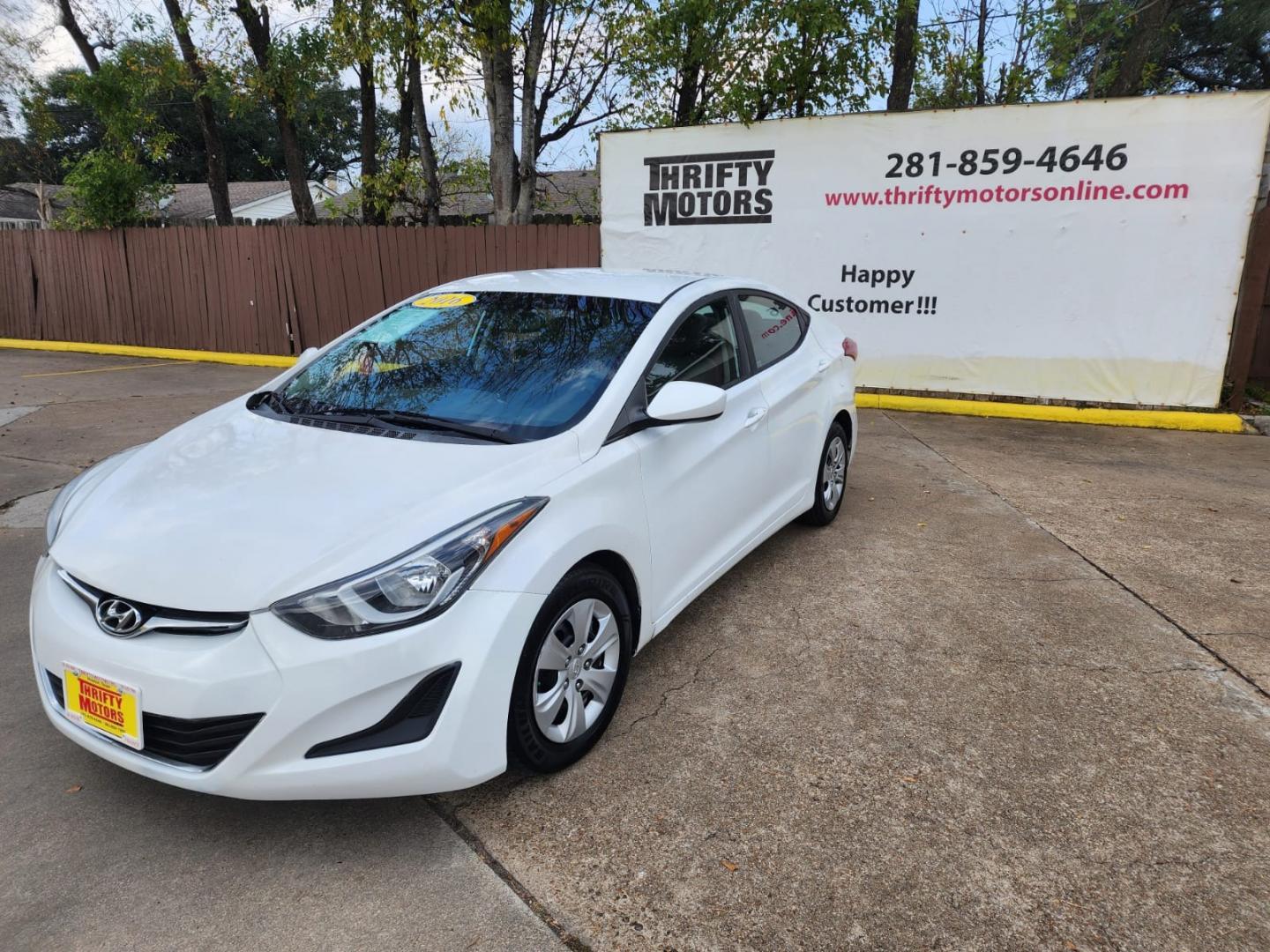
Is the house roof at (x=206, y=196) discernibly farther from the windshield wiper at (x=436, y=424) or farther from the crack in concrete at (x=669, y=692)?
the crack in concrete at (x=669, y=692)

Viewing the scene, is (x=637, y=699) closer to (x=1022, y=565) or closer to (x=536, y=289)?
(x=536, y=289)

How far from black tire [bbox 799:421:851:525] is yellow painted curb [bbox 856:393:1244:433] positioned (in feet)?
13.1

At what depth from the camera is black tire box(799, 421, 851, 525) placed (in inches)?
190

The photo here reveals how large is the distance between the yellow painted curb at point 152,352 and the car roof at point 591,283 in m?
8.82

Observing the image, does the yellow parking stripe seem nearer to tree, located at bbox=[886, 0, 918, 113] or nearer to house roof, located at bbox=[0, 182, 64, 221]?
tree, located at bbox=[886, 0, 918, 113]

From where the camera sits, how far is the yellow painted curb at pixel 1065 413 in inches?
313

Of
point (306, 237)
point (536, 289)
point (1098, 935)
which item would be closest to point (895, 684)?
point (1098, 935)

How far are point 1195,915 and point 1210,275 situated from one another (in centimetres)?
758

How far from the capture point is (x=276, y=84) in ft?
48.4

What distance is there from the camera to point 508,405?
3100 mm

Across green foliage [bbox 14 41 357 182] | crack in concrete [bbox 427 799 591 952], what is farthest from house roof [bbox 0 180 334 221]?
crack in concrete [bbox 427 799 591 952]

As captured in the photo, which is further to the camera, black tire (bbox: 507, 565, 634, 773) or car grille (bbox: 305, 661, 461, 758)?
black tire (bbox: 507, 565, 634, 773)

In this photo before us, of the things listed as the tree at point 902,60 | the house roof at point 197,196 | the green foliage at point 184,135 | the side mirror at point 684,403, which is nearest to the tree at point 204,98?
the green foliage at point 184,135

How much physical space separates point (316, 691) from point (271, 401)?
1760 millimetres
